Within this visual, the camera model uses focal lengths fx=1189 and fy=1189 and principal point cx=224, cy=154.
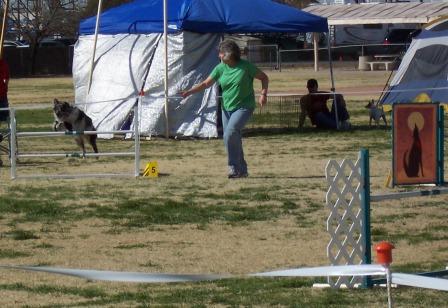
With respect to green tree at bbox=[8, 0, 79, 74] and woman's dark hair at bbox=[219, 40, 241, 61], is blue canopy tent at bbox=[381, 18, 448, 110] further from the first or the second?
green tree at bbox=[8, 0, 79, 74]

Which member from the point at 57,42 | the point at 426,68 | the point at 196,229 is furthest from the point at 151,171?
the point at 57,42

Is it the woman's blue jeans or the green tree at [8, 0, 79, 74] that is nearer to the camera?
the woman's blue jeans

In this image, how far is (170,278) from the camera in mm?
6461

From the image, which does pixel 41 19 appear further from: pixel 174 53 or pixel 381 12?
pixel 174 53

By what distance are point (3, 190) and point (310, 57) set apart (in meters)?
47.3

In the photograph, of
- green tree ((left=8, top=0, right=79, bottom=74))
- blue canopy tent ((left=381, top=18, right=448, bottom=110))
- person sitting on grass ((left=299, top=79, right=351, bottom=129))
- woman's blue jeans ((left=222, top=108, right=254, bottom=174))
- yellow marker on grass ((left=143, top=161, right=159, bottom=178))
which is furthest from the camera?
green tree ((left=8, top=0, right=79, bottom=74))

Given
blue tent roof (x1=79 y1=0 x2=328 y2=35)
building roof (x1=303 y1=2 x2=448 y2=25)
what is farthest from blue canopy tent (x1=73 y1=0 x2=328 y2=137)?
building roof (x1=303 y1=2 x2=448 y2=25)

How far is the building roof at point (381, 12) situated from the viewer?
53125 mm

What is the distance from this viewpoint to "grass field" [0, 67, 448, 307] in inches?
324

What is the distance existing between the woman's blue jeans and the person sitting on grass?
8.31m

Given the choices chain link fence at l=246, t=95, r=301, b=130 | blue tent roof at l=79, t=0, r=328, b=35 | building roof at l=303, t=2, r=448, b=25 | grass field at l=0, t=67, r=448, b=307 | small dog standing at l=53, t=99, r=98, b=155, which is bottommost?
grass field at l=0, t=67, r=448, b=307

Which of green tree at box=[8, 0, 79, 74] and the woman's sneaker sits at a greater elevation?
green tree at box=[8, 0, 79, 74]

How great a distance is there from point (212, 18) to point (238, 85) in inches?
286

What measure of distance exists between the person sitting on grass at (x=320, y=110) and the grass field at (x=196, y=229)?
4203 millimetres
